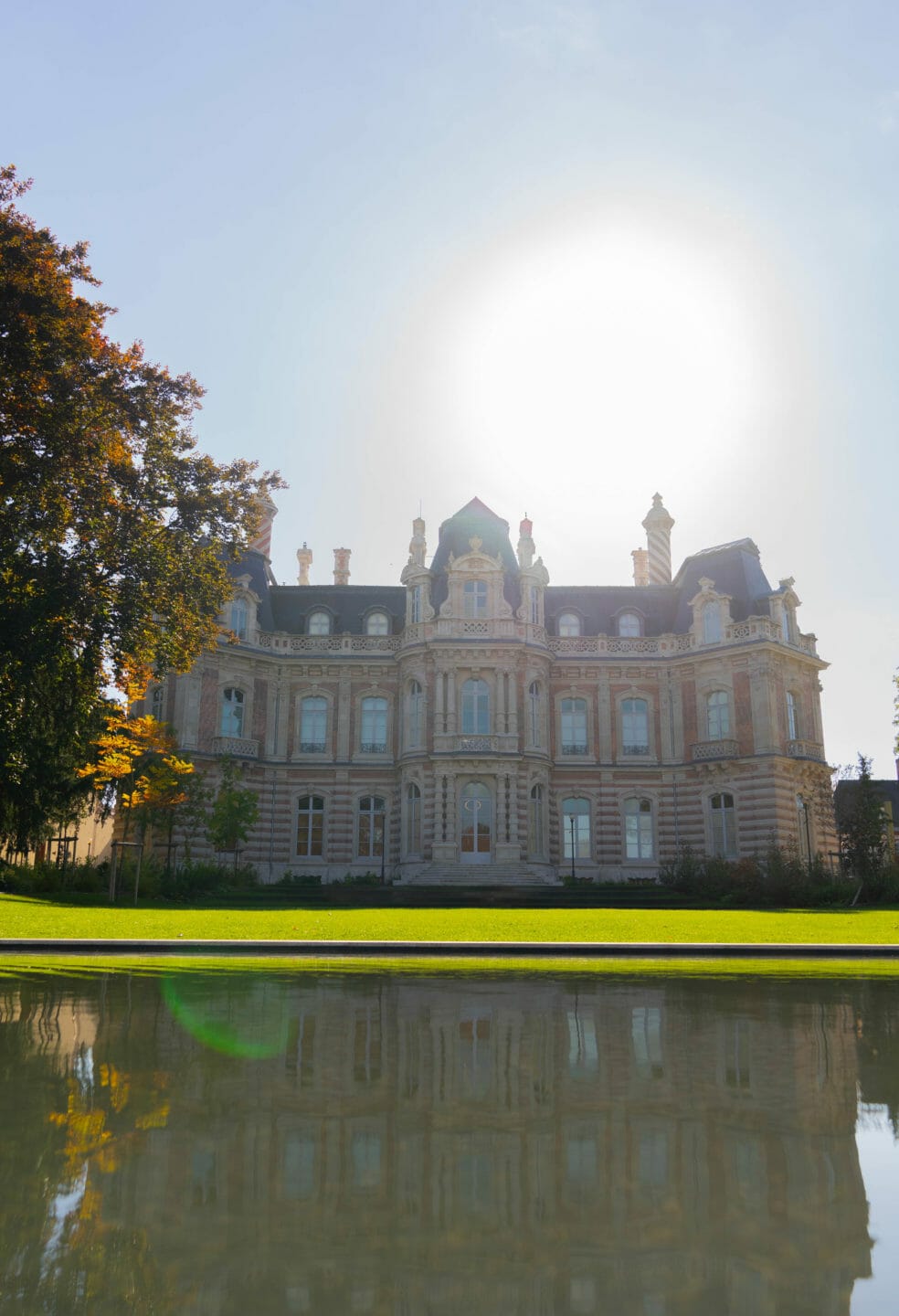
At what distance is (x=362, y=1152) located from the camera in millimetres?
4559

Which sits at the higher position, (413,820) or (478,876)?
(413,820)

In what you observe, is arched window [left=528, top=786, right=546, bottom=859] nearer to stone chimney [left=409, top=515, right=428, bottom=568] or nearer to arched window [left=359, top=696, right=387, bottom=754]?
arched window [left=359, top=696, right=387, bottom=754]

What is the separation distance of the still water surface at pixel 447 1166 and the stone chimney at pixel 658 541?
45868 mm

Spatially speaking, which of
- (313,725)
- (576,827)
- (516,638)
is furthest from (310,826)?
(516,638)

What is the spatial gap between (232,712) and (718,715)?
72.5 feet

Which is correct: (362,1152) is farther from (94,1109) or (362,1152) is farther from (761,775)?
(761,775)

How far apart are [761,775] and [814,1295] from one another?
134 feet

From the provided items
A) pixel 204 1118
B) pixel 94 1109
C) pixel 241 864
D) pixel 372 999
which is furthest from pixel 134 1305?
pixel 241 864

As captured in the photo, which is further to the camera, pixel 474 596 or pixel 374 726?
pixel 374 726

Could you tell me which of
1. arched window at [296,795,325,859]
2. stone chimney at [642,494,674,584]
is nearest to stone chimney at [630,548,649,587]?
stone chimney at [642,494,674,584]

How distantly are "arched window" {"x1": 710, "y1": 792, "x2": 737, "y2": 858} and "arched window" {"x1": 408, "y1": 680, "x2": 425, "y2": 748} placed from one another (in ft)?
43.7

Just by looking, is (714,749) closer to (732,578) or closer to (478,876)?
(732,578)

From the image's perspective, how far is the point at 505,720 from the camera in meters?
42.8

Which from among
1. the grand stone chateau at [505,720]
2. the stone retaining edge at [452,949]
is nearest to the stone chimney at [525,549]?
the grand stone chateau at [505,720]
